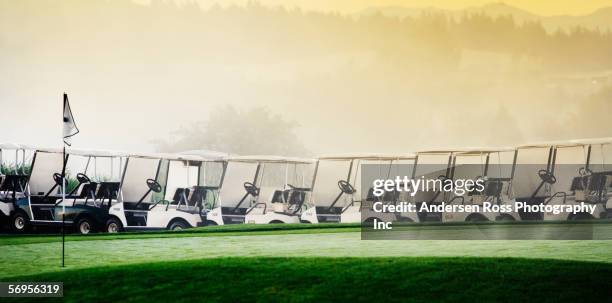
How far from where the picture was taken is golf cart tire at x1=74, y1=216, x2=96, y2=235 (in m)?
11.7

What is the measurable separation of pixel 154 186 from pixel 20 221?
1.83m

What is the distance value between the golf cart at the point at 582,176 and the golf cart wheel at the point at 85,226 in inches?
243

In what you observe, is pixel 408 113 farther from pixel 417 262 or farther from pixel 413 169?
pixel 417 262

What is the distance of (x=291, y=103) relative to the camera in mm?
17172

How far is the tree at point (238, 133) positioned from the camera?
17.1m

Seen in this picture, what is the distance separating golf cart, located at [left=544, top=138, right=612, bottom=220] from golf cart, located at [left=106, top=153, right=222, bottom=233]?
4875 mm

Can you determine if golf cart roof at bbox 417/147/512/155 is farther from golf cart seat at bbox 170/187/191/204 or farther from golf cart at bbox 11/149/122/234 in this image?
golf cart at bbox 11/149/122/234

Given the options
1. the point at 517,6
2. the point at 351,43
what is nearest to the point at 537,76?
the point at 517,6

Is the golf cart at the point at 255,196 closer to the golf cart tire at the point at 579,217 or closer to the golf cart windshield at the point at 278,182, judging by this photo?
the golf cart windshield at the point at 278,182

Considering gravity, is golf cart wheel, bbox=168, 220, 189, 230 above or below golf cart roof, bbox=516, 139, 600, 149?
below

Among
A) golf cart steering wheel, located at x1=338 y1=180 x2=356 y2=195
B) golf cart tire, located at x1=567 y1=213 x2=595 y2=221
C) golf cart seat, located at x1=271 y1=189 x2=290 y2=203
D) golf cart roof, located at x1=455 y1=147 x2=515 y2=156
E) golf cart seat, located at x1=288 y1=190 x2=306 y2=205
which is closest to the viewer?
golf cart tire, located at x1=567 y1=213 x2=595 y2=221

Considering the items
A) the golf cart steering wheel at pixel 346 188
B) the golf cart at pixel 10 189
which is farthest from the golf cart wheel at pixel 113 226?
the golf cart steering wheel at pixel 346 188

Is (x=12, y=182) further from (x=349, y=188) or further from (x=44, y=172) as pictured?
(x=349, y=188)

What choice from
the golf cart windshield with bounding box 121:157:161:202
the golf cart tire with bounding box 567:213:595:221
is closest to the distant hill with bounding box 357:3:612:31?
the golf cart tire with bounding box 567:213:595:221
